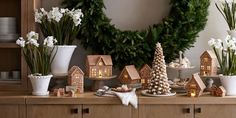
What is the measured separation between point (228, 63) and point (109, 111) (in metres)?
0.82

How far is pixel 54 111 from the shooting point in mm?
2389

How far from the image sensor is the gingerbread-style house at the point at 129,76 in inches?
101

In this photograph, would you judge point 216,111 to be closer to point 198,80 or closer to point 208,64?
point 198,80

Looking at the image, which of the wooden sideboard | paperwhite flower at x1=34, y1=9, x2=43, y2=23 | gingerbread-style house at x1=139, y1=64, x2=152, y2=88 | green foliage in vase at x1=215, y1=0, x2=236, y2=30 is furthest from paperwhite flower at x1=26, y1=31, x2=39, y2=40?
green foliage in vase at x1=215, y1=0, x2=236, y2=30

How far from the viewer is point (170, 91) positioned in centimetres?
253

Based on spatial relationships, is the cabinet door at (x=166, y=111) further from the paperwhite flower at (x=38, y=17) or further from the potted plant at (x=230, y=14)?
the paperwhite flower at (x=38, y=17)

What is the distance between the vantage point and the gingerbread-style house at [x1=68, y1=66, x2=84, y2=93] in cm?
248

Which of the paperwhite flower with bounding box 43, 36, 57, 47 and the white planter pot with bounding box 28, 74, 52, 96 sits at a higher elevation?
the paperwhite flower with bounding box 43, 36, 57, 47

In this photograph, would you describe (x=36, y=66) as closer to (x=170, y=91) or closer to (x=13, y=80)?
(x=13, y=80)

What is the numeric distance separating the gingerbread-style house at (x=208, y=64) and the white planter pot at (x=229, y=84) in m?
0.15

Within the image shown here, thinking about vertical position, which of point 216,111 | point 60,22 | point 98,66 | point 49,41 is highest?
point 60,22

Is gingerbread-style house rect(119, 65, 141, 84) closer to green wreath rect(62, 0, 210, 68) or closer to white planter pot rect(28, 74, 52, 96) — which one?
green wreath rect(62, 0, 210, 68)

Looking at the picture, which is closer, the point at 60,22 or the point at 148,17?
the point at 60,22

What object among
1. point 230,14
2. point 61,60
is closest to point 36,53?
point 61,60
